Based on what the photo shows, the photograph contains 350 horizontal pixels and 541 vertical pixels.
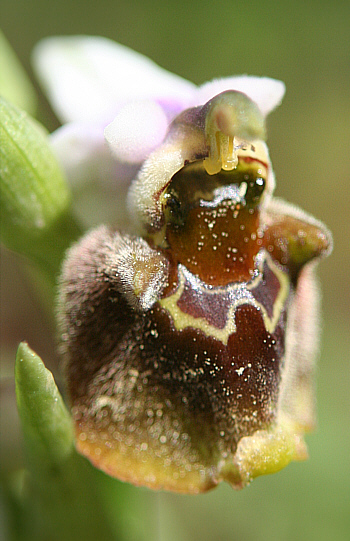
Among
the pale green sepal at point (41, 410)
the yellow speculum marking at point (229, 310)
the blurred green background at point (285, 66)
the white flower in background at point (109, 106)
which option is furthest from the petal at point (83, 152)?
the blurred green background at point (285, 66)

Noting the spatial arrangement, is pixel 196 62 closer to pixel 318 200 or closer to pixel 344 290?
pixel 318 200

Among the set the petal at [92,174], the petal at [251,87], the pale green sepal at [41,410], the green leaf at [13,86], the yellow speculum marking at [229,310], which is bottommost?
the pale green sepal at [41,410]

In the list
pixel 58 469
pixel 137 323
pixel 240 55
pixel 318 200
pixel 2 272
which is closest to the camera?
pixel 137 323

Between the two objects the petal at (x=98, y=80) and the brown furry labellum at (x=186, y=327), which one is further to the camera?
the petal at (x=98, y=80)

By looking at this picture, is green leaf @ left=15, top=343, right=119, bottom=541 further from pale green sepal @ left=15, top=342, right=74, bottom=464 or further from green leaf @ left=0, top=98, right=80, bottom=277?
green leaf @ left=0, top=98, right=80, bottom=277

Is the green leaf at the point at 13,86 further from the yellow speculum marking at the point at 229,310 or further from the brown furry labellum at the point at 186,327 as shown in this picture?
the yellow speculum marking at the point at 229,310

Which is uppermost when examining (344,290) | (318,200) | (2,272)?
(2,272)

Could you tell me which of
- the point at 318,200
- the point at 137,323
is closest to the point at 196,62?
the point at 318,200
